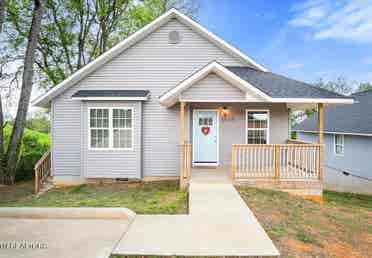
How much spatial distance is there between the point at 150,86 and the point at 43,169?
5.64 meters

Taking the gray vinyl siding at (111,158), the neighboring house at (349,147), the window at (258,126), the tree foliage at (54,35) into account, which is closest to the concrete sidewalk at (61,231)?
the gray vinyl siding at (111,158)

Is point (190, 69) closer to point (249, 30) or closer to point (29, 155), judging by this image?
point (29, 155)

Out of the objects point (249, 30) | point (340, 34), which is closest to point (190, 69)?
point (249, 30)

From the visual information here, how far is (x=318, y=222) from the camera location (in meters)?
4.81

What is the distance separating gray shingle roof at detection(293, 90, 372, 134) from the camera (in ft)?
41.7

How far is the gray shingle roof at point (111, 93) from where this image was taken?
8.23 m

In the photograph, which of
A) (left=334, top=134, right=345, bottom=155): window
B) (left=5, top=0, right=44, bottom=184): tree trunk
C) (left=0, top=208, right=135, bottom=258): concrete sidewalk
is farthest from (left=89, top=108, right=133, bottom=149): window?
(left=334, top=134, right=345, bottom=155): window

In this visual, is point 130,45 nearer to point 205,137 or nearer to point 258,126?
point 205,137

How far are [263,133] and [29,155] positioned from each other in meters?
11.7

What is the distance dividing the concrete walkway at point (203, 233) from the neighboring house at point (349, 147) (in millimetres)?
10918

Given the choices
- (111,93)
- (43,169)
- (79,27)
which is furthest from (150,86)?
(79,27)

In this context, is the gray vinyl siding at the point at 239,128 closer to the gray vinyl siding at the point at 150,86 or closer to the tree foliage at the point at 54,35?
the gray vinyl siding at the point at 150,86

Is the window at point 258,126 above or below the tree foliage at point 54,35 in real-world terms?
below

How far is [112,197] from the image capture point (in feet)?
22.0
